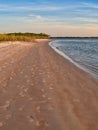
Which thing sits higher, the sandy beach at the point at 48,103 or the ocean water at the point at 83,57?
the sandy beach at the point at 48,103

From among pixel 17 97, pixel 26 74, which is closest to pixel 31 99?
pixel 17 97

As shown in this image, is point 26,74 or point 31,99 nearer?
point 31,99

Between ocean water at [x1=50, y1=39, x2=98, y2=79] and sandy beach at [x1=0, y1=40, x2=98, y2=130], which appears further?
ocean water at [x1=50, y1=39, x2=98, y2=79]

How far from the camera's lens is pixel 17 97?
9664 mm

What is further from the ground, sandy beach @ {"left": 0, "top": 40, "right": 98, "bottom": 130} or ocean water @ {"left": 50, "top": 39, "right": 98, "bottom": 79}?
sandy beach @ {"left": 0, "top": 40, "right": 98, "bottom": 130}

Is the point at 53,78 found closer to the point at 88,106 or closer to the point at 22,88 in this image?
the point at 22,88

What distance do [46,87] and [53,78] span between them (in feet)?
7.96

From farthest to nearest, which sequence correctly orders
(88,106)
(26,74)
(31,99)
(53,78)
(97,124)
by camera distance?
1. (26,74)
2. (53,78)
3. (31,99)
4. (88,106)
5. (97,124)

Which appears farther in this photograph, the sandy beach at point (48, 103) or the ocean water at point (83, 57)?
the ocean water at point (83, 57)

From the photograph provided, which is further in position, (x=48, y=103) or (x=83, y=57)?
(x=83, y=57)

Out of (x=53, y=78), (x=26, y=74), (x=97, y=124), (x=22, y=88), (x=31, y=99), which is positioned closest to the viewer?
(x=97, y=124)

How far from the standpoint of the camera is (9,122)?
7.06m

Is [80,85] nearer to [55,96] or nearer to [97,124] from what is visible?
[55,96]

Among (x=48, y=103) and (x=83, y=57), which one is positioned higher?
(x=48, y=103)
